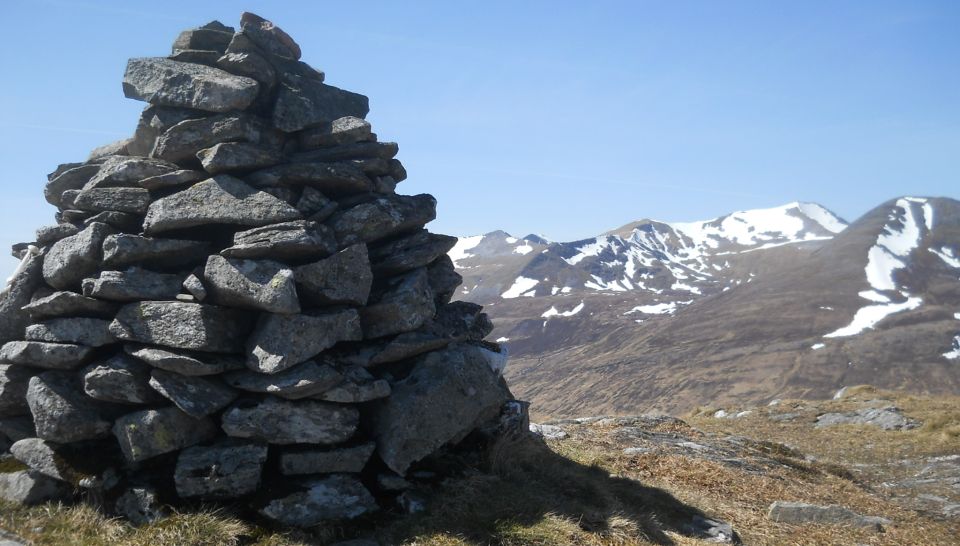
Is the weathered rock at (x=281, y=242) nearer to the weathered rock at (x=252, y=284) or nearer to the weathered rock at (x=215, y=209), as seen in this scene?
the weathered rock at (x=252, y=284)

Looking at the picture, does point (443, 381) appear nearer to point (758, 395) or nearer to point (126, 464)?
point (126, 464)

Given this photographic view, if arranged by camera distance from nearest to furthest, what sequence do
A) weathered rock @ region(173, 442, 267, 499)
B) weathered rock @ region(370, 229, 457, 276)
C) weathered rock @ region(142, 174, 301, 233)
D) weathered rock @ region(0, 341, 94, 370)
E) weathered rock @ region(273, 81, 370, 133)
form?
1. weathered rock @ region(173, 442, 267, 499)
2. weathered rock @ region(0, 341, 94, 370)
3. weathered rock @ region(142, 174, 301, 233)
4. weathered rock @ region(370, 229, 457, 276)
5. weathered rock @ region(273, 81, 370, 133)

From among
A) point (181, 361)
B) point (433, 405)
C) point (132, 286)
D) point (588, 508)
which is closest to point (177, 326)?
point (181, 361)

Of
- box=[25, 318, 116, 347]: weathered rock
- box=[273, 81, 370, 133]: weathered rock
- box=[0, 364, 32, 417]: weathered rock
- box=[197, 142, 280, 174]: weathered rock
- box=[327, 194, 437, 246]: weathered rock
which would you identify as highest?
box=[273, 81, 370, 133]: weathered rock

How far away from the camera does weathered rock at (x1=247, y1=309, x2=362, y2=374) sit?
12.1 metres

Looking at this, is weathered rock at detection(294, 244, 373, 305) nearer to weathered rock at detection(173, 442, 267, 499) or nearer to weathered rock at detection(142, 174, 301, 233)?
weathered rock at detection(142, 174, 301, 233)

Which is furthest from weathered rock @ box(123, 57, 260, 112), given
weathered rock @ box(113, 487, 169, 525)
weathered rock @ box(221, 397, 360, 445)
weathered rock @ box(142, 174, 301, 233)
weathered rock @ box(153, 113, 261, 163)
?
weathered rock @ box(113, 487, 169, 525)

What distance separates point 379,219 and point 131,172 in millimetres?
5941

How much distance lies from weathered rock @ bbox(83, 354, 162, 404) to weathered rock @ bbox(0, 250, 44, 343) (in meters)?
3.71

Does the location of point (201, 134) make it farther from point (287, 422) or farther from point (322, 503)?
point (322, 503)

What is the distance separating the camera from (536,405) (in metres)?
178

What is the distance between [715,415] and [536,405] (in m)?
141

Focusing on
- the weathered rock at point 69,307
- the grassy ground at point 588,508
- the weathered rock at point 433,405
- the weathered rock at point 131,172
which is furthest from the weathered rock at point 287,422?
the weathered rock at point 131,172

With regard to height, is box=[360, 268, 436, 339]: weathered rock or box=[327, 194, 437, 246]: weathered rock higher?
box=[327, 194, 437, 246]: weathered rock
